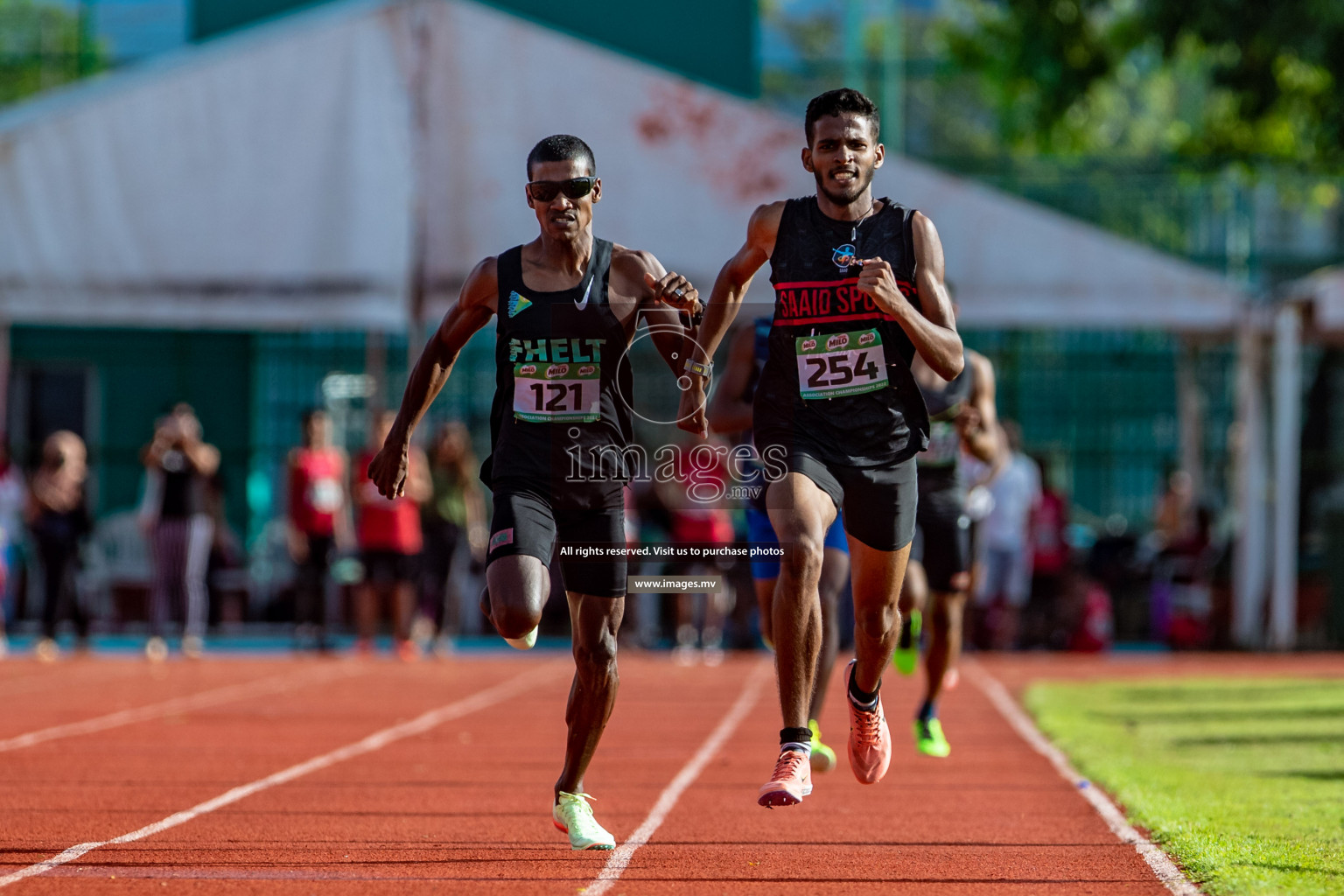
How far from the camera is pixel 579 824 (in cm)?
596

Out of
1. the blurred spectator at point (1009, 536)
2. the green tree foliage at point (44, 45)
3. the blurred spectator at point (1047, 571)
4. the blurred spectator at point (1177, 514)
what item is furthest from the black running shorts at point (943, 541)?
the green tree foliage at point (44, 45)

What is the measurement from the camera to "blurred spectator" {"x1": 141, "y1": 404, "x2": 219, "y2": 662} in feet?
52.5

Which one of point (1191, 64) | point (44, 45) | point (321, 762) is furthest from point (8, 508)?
point (1191, 64)

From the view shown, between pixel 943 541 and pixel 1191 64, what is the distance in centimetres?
1966

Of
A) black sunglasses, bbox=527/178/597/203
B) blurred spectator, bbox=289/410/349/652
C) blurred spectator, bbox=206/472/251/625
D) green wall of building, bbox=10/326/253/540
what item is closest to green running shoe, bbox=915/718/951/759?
black sunglasses, bbox=527/178/597/203

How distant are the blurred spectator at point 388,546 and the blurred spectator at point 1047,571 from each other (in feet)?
18.4

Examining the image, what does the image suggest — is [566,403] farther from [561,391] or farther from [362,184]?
[362,184]

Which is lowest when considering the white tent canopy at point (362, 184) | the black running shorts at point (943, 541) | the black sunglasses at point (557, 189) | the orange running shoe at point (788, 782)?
the orange running shoe at point (788, 782)

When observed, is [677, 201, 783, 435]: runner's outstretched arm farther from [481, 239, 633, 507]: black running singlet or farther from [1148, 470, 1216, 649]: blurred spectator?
[1148, 470, 1216, 649]: blurred spectator

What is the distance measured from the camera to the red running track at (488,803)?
5648 mm

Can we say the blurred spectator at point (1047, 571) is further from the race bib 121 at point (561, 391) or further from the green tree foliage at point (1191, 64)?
the race bib 121 at point (561, 391)

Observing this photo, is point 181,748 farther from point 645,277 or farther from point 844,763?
point 645,277

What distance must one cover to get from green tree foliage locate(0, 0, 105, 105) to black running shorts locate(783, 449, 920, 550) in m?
23.6

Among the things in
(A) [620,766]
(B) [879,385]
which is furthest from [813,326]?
(A) [620,766]
